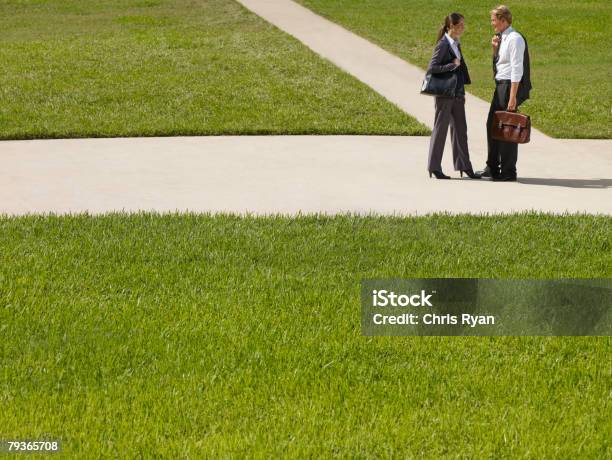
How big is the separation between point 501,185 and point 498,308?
3918 millimetres

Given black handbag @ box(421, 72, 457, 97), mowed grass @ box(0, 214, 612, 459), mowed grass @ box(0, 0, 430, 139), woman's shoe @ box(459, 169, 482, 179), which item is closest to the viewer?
mowed grass @ box(0, 214, 612, 459)

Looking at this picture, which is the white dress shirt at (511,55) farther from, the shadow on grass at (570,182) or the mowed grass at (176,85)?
the mowed grass at (176,85)

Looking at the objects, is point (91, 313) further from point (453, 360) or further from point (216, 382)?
point (453, 360)

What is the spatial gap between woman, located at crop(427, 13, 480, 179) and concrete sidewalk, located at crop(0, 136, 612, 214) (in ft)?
0.63

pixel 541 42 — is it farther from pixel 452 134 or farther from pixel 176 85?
pixel 452 134

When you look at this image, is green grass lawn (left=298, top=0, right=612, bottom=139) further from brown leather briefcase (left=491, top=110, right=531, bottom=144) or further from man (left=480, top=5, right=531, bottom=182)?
brown leather briefcase (left=491, top=110, right=531, bottom=144)

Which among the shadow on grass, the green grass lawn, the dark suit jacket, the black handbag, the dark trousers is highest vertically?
the dark suit jacket

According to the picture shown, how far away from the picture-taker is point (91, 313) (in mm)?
6523

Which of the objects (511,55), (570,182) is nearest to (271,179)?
(511,55)

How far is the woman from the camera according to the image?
10.4 metres

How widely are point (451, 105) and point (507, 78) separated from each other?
0.65 meters

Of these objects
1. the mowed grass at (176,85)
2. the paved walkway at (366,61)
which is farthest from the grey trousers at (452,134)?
the mowed grass at (176,85)

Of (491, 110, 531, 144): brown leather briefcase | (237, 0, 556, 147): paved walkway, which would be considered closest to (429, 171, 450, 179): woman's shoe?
(491, 110, 531, 144): brown leather briefcase

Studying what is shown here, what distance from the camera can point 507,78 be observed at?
10273 millimetres
